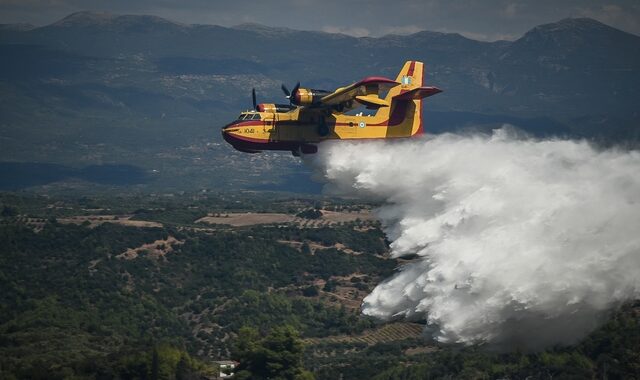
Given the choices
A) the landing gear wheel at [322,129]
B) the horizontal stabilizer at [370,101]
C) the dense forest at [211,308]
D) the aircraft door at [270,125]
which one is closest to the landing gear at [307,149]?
the landing gear wheel at [322,129]

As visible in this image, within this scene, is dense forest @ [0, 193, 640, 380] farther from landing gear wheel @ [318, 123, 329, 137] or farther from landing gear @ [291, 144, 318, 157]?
landing gear wheel @ [318, 123, 329, 137]

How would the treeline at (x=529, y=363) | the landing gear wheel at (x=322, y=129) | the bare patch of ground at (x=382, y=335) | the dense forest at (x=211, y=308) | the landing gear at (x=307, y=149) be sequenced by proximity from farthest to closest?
the bare patch of ground at (x=382, y=335) < the dense forest at (x=211, y=308) < the treeline at (x=529, y=363) < the landing gear at (x=307, y=149) < the landing gear wheel at (x=322, y=129)

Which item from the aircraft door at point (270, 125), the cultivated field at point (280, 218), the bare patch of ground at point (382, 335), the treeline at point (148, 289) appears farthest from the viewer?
the cultivated field at point (280, 218)

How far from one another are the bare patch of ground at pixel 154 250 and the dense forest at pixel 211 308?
23 cm

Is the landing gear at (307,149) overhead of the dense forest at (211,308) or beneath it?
overhead

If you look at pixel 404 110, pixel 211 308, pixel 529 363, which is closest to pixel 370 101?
pixel 404 110

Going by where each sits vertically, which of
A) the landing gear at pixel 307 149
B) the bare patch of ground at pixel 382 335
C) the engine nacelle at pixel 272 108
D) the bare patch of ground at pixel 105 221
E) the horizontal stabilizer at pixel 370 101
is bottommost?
the bare patch of ground at pixel 382 335

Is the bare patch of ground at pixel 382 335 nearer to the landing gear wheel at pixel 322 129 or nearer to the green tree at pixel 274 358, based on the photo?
the green tree at pixel 274 358

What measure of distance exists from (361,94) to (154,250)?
7625 cm

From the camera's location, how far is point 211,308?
111 meters

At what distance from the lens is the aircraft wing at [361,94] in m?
53.3

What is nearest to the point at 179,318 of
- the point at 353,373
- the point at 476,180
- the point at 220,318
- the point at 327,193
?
the point at 220,318

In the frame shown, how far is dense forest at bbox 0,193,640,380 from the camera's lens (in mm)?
67125

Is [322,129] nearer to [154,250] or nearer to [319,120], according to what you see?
[319,120]
